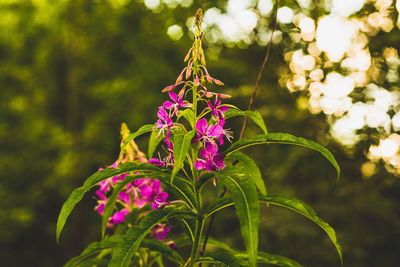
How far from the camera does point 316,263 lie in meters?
5.27

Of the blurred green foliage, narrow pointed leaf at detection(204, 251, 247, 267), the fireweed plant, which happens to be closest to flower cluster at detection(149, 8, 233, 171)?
the fireweed plant

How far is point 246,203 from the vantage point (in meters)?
1.25

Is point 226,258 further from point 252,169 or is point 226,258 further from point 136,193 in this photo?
point 136,193

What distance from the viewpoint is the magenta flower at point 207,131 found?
1.37m

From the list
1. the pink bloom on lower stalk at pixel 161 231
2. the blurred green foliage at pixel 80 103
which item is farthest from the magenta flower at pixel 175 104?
the blurred green foliage at pixel 80 103

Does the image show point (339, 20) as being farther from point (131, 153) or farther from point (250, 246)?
point (250, 246)

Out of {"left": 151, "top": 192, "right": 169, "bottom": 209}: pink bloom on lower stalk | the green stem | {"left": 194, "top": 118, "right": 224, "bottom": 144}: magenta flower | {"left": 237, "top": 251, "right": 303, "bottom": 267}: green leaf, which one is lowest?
{"left": 237, "top": 251, "right": 303, "bottom": 267}: green leaf

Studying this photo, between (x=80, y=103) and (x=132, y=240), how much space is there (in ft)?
31.9

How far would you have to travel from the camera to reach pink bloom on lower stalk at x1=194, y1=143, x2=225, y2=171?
54.4 inches

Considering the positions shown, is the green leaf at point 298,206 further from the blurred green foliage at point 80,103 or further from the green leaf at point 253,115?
the blurred green foliage at point 80,103

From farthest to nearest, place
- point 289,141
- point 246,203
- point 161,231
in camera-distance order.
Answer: point 161,231
point 289,141
point 246,203

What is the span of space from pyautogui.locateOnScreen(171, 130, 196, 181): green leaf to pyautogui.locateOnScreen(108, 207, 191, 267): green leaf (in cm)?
21

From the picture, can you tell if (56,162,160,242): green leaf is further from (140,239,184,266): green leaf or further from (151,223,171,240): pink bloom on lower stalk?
(151,223,171,240): pink bloom on lower stalk

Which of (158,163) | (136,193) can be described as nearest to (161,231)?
(136,193)
